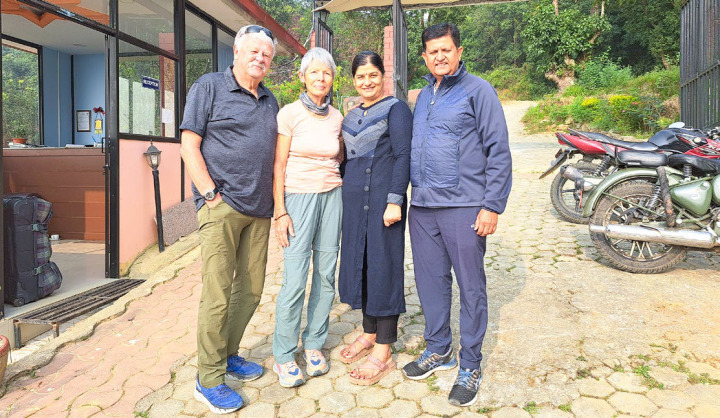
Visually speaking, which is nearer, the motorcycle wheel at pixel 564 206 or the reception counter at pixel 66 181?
the motorcycle wheel at pixel 564 206

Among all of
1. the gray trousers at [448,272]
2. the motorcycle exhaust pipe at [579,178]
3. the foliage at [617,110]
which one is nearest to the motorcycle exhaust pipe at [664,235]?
the motorcycle exhaust pipe at [579,178]

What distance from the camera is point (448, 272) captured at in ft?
8.84

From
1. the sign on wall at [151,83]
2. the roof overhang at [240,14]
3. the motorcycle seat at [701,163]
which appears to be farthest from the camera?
the roof overhang at [240,14]

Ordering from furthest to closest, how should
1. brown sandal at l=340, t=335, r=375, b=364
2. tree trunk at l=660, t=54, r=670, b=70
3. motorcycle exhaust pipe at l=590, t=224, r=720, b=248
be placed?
tree trunk at l=660, t=54, r=670, b=70 < motorcycle exhaust pipe at l=590, t=224, r=720, b=248 < brown sandal at l=340, t=335, r=375, b=364

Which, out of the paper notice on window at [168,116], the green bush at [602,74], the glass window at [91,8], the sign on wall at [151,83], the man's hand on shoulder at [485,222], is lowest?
the man's hand on shoulder at [485,222]

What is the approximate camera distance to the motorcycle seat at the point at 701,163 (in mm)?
4180

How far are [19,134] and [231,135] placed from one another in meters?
6.88

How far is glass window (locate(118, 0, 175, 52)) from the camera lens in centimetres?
534

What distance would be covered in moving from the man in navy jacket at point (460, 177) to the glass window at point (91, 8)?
145 inches

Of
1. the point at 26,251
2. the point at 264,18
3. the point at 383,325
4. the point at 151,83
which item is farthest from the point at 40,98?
the point at 383,325

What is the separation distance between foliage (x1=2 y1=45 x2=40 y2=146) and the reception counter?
753mm

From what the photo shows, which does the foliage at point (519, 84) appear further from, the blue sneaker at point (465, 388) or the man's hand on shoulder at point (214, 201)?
the man's hand on shoulder at point (214, 201)

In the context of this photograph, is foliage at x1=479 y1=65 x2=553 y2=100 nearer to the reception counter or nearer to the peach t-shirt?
the reception counter

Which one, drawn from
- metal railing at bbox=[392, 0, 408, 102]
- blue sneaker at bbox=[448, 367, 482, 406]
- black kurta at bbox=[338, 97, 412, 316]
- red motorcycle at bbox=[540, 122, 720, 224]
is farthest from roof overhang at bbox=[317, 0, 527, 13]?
blue sneaker at bbox=[448, 367, 482, 406]
